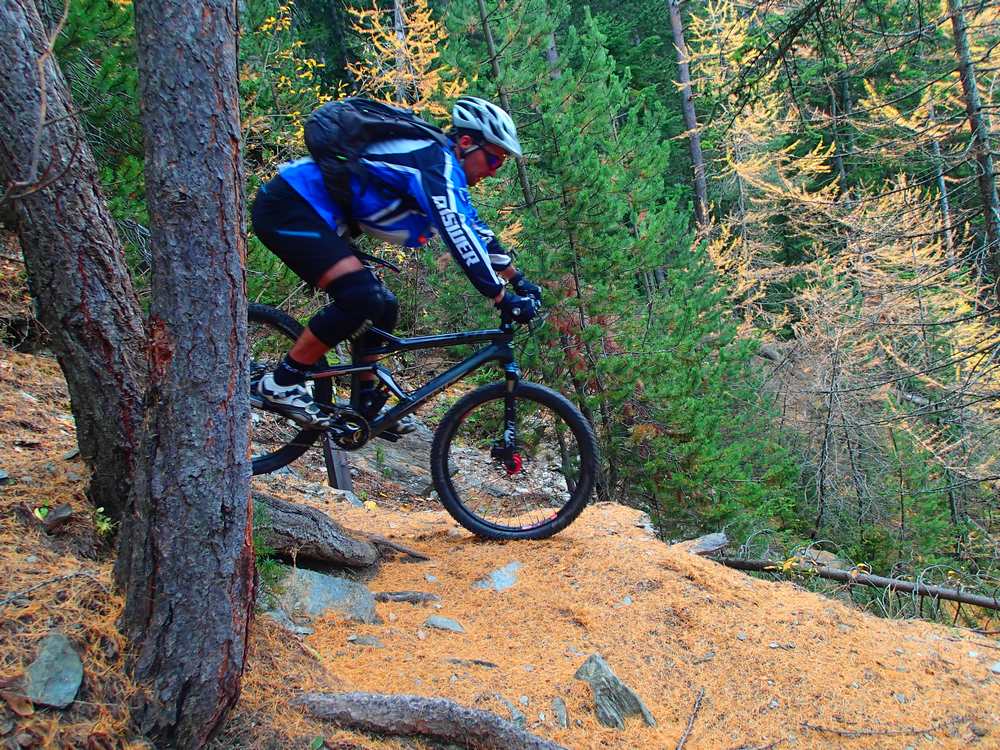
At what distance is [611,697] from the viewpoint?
3.12m

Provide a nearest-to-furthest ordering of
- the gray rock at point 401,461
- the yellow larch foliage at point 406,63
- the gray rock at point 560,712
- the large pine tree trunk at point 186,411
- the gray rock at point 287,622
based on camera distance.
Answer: the large pine tree trunk at point 186,411, the gray rock at point 560,712, the gray rock at point 287,622, the gray rock at point 401,461, the yellow larch foliage at point 406,63

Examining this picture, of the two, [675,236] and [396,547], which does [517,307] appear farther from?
[675,236]

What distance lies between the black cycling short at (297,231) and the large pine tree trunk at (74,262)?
968mm

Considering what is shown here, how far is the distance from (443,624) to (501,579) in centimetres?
61

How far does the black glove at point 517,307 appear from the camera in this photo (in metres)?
4.07

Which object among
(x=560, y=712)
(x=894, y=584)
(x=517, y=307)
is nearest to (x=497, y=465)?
(x=517, y=307)

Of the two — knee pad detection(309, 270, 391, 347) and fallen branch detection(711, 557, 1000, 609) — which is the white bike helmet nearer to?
knee pad detection(309, 270, 391, 347)

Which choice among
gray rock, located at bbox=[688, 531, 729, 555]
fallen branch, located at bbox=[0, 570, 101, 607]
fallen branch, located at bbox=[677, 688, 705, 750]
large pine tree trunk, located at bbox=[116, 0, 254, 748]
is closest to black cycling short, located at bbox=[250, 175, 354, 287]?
large pine tree trunk, located at bbox=[116, 0, 254, 748]

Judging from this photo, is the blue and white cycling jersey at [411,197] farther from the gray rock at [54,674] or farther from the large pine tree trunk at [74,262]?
the gray rock at [54,674]

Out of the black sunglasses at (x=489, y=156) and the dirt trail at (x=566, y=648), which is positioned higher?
the black sunglasses at (x=489, y=156)

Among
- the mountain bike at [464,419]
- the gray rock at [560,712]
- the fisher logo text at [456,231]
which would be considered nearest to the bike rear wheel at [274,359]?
the mountain bike at [464,419]

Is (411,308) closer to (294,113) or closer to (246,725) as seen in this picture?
(294,113)

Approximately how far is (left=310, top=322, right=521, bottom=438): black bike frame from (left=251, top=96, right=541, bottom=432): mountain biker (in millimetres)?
249

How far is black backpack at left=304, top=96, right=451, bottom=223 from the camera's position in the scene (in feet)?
12.0
